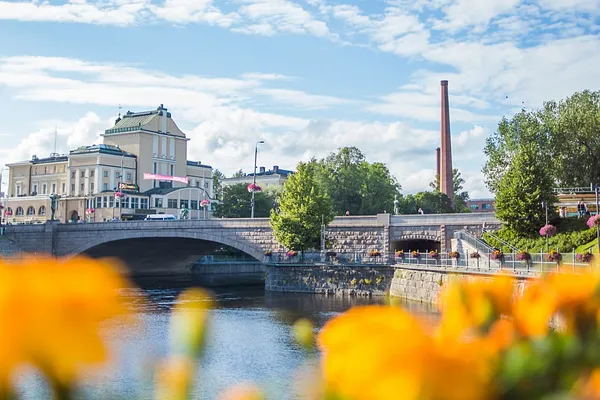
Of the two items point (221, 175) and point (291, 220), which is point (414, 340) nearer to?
point (291, 220)

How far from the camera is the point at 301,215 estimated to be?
5456cm

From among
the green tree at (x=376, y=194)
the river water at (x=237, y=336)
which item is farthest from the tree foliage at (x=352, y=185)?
the river water at (x=237, y=336)

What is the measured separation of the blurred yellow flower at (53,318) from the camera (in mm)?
1206

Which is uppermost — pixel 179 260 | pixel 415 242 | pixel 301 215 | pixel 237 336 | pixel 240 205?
pixel 240 205

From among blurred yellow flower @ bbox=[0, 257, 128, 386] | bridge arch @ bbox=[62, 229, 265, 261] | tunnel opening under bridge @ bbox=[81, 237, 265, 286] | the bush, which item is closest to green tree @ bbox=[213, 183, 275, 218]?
tunnel opening under bridge @ bbox=[81, 237, 265, 286]

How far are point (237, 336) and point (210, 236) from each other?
A: 31.8 m

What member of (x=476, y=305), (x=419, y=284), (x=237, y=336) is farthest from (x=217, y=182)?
(x=476, y=305)

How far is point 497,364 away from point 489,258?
36494 mm

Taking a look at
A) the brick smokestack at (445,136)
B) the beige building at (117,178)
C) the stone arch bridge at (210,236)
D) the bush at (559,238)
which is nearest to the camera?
the bush at (559,238)

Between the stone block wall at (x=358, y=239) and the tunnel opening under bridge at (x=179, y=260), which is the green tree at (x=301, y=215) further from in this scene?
the tunnel opening under bridge at (x=179, y=260)

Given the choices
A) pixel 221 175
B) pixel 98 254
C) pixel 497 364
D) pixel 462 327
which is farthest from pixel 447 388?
pixel 221 175

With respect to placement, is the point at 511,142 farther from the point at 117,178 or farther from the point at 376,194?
the point at 117,178

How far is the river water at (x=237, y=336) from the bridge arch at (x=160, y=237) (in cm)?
532

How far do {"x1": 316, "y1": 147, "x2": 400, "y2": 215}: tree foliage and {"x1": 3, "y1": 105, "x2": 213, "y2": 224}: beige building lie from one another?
53.7ft
